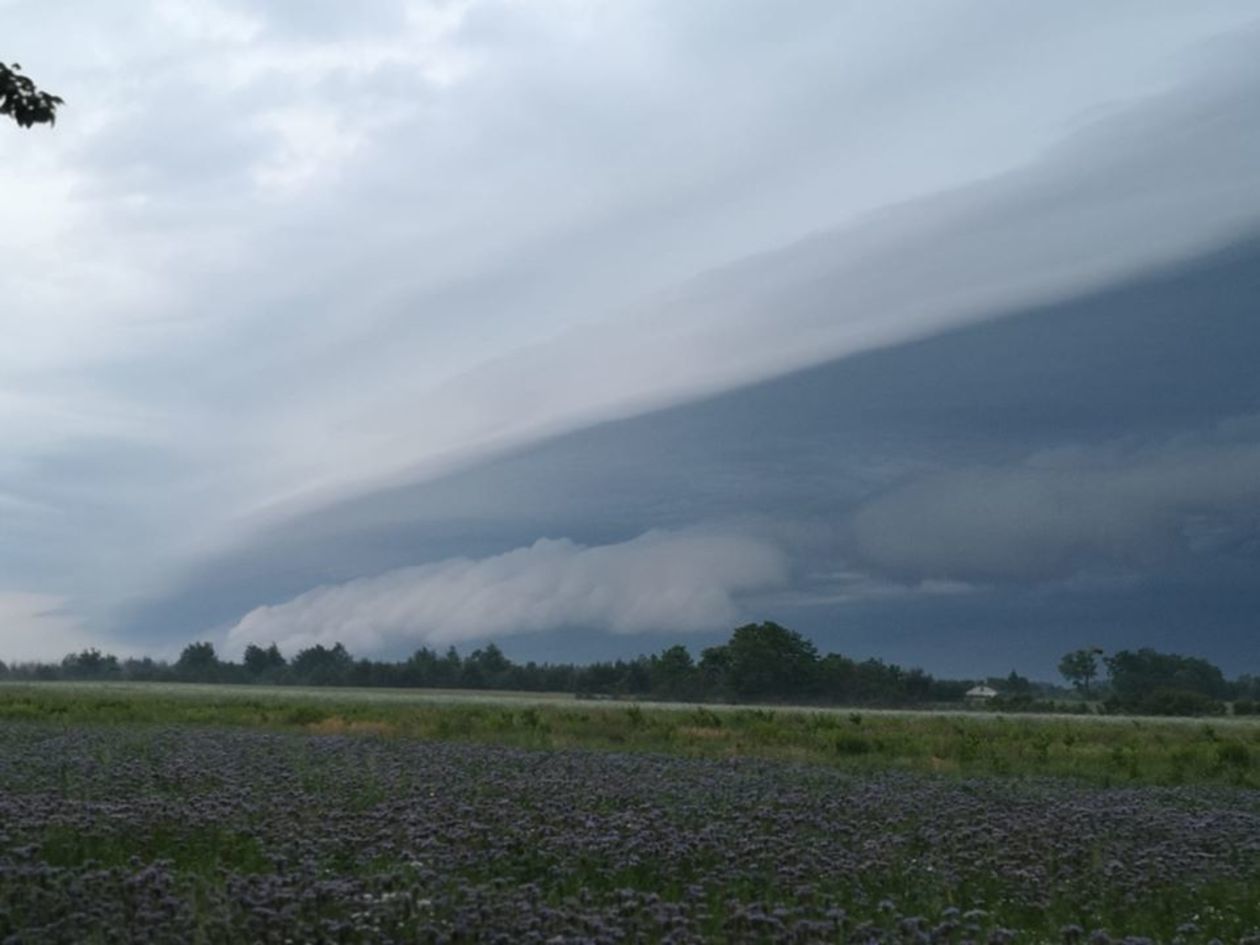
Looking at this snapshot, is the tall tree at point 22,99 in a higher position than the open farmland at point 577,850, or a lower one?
higher

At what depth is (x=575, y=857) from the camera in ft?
41.2

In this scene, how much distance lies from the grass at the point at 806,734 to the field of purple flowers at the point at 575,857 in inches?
409

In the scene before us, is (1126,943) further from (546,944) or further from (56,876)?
(56,876)

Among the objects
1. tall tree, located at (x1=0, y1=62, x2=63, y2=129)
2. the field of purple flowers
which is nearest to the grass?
the field of purple flowers

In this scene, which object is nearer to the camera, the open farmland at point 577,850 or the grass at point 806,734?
the open farmland at point 577,850

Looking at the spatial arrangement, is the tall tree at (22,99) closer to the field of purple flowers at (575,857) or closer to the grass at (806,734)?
the field of purple flowers at (575,857)

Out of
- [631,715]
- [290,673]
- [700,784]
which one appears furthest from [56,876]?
[290,673]

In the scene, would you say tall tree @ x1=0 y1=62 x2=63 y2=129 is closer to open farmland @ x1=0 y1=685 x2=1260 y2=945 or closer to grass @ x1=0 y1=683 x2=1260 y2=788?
open farmland @ x1=0 y1=685 x2=1260 y2=945

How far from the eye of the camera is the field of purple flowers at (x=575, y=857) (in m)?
9.32

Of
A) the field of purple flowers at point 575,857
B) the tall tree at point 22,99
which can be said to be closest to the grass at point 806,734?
the field of purple flowers at point 575,857

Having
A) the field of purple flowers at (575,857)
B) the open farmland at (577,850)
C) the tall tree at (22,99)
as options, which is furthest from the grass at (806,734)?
the tall tree at (22,99)

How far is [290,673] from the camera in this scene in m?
138

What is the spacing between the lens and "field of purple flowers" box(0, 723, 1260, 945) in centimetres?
932

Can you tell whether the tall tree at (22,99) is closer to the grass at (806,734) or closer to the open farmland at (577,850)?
the open farmland at (577,850)
